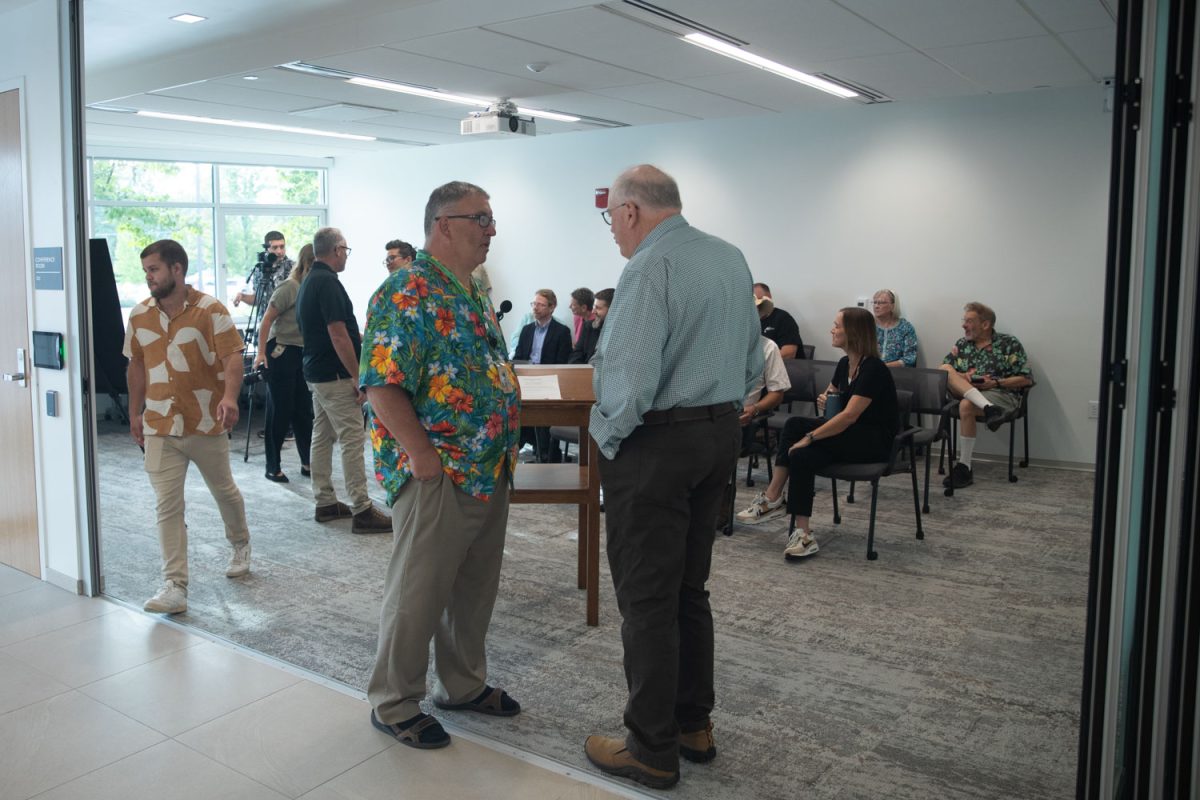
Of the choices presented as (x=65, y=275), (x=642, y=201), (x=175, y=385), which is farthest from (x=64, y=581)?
(x=642, y=201)

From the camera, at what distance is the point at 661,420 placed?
8.42 ft

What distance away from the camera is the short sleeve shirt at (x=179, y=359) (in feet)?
13.1

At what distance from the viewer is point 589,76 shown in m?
6.64

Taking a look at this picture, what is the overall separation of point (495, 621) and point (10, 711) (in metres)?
1.72

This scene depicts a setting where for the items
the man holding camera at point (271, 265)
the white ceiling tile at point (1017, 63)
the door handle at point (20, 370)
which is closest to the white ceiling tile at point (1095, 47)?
the white ceiling tile at point (1017, 63)

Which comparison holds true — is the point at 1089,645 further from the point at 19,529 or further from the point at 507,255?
the point at 507,255

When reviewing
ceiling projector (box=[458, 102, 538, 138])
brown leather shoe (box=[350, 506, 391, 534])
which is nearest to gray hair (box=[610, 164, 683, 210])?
brown leather shoe (box=[350, 506, 391, 534])

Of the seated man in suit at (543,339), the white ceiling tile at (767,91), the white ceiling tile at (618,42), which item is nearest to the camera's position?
the white ceiling tile at (618,42)

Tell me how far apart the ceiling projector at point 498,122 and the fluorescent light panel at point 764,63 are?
7.62 ft

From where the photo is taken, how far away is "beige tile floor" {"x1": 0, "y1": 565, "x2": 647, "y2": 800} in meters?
2.72

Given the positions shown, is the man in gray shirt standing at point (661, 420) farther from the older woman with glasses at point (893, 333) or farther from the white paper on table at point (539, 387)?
the older woman with glasses at point (893, 333)

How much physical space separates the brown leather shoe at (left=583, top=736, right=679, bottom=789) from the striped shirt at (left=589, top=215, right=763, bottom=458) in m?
0.89

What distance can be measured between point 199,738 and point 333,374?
2.67m

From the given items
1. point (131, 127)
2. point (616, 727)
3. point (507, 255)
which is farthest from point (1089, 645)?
point (131, 127)
